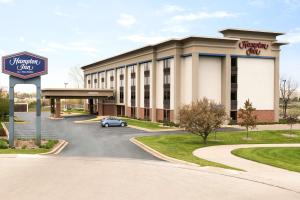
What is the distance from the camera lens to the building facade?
56031 millimetres

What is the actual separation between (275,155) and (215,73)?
28115 millimetres

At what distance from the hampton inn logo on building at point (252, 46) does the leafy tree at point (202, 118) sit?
79.2 ft

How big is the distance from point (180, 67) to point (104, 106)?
37067 mm

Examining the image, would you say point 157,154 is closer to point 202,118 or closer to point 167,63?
point 202,118

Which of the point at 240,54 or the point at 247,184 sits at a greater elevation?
the point at 240,54

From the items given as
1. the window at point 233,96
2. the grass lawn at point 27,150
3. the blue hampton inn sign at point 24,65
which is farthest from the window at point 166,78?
the grass lawn at point 27,150

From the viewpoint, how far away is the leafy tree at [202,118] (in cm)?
3525

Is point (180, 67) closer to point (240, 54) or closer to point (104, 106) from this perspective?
point (240, 54)

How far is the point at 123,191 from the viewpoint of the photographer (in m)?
17.0

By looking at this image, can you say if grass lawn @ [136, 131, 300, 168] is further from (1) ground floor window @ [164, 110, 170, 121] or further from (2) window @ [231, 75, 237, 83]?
(1) ground floor window @ [164, 110, 170, 121]

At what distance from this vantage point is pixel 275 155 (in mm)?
30500

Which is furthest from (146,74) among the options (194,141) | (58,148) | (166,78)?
(58,148)

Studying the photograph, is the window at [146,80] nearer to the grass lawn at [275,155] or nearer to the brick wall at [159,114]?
the brick wall at [159,114]

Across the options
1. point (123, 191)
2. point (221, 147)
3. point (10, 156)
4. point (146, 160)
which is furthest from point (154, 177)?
point (221, 147)
